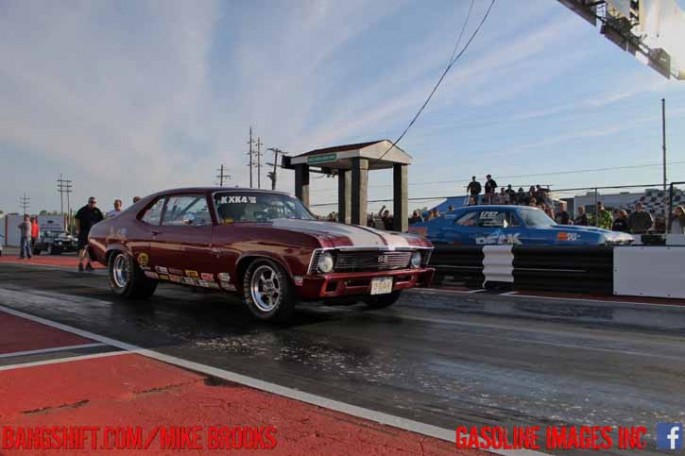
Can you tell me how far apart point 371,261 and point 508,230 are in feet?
17.8

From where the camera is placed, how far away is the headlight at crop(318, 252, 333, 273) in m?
5.49

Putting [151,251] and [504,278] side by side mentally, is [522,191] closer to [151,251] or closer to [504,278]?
[504,278]

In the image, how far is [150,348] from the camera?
484cm

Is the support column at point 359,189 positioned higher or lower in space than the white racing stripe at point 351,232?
higher

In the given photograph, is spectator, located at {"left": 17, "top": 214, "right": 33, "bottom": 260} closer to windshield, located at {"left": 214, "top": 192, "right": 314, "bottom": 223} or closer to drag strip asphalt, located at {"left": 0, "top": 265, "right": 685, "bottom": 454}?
drag strip asphalt, located at {"left": 0, "top": 265, "right": 685, "bottom": 454}

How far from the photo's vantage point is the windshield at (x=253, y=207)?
6.60 meters

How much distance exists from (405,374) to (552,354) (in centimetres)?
149

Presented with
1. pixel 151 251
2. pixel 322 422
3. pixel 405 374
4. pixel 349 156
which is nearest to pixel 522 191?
pixel 349 156

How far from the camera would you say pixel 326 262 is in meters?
5.52

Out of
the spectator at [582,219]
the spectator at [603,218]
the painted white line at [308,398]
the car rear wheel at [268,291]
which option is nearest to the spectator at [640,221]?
the spectator at [582,219]

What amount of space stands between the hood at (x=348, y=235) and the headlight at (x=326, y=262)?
0.37ft

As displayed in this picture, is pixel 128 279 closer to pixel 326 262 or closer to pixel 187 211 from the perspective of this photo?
pixel 187 211

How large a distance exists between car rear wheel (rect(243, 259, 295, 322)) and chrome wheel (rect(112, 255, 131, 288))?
Result: 2.84m

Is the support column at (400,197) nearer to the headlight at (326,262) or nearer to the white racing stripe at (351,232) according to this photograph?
the white racing stripe at (351,232)
